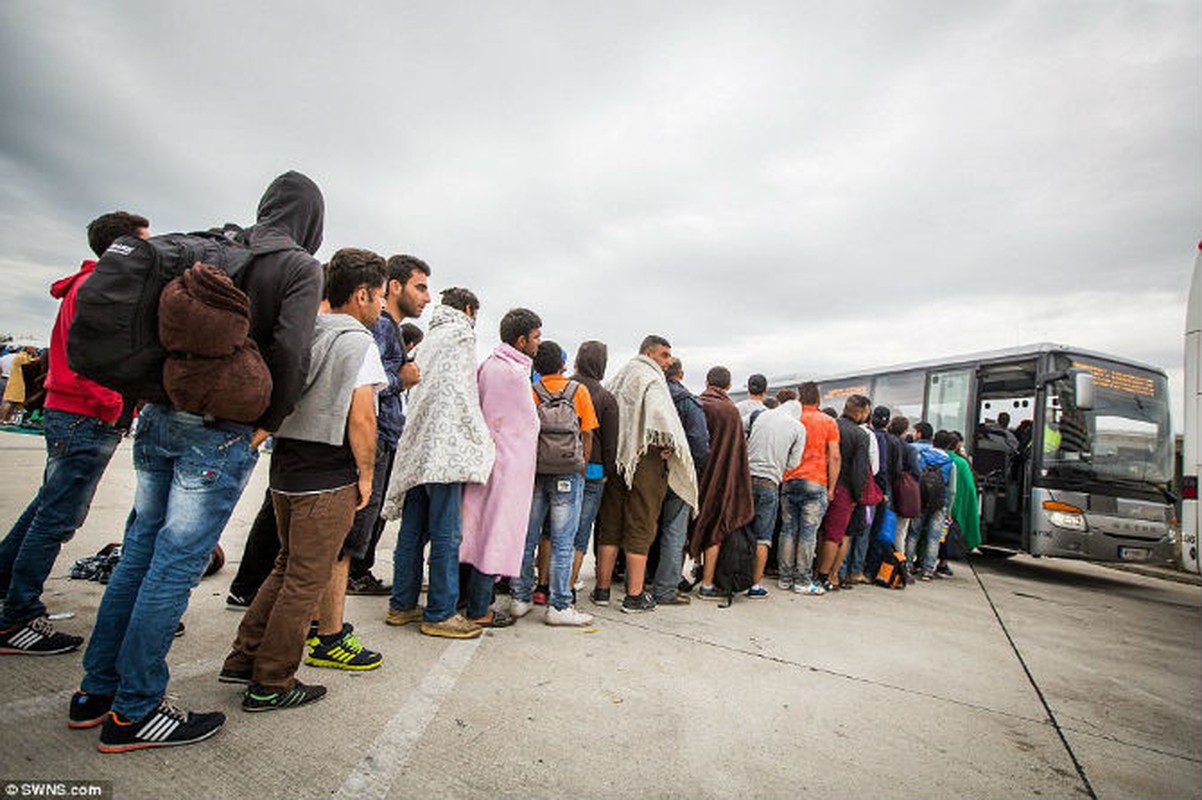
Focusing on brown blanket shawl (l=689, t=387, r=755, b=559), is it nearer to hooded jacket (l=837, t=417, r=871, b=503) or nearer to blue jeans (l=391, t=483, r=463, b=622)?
hooded jacket (l=837, t=417, r=871, b=503)

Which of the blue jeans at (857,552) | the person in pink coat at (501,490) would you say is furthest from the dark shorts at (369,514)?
the blue jeans at (857,552)

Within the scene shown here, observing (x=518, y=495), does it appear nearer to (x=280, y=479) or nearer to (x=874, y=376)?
(x=280, y=479)

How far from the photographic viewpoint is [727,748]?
7.54 feet

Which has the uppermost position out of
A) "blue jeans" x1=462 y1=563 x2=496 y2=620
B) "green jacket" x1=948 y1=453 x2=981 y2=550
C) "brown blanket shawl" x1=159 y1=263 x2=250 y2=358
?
"brown blanket shawl" x1=159 y1=263 x2=250 y2=358

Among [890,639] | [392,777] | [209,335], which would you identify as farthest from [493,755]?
[890,639]

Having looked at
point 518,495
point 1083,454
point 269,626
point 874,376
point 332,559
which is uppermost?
point 874,376

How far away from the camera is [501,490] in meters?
3.46

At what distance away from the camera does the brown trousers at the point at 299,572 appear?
2225 millimetres

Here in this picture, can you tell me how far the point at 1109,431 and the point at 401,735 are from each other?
971 cm

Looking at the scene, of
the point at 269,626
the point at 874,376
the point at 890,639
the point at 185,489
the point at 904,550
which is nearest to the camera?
the point at 185,489

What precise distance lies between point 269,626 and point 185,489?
67 cm

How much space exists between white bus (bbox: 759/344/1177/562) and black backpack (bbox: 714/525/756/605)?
205 inches

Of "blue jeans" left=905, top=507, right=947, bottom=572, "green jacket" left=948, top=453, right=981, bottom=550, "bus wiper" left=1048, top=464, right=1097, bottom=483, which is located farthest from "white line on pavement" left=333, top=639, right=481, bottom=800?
"bus wiper" left=1048, top=464, right=1097, bottom=483

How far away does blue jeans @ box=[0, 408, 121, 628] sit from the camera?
249cm
